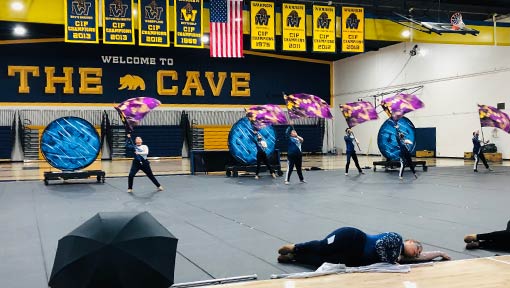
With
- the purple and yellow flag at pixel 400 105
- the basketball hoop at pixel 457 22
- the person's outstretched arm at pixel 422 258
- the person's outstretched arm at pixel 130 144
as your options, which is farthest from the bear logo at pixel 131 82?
the person's outstretched arm at pixel 422 258

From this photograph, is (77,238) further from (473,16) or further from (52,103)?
(52,103)

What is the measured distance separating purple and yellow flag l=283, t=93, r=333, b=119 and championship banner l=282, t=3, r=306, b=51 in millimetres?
2091

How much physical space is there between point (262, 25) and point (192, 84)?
17.2m

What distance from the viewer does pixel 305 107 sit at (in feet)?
63.0

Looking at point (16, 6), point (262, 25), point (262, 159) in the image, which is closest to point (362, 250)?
point (262, 25)

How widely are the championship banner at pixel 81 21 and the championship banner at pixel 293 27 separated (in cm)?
602

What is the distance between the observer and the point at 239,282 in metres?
4.86

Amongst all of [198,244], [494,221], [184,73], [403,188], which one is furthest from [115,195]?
[184,73]

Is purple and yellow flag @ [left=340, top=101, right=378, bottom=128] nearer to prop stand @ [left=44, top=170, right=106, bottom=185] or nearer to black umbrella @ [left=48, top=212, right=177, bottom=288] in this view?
prop stand @ [left=44, top=170, right=106, bottom=185]

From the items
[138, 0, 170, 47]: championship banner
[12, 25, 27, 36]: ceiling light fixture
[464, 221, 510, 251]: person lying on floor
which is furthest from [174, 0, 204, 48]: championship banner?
[12, 25, 27, 36]: ceiling light fixture

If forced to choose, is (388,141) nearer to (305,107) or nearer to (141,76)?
(305,107)

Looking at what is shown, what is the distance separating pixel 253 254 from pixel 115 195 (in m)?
7.73

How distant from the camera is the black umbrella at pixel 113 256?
3.33 m

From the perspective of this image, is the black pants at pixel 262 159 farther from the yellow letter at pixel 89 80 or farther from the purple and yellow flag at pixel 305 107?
the yellow letter at pixel 89 80
